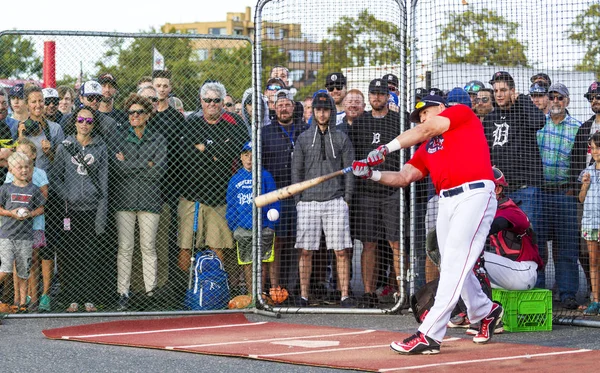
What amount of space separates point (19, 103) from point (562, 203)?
6.15 m

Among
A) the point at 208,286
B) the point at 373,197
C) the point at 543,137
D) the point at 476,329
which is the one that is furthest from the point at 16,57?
the point at 543,137

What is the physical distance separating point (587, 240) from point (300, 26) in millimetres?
3925

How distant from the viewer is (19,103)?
415 inches

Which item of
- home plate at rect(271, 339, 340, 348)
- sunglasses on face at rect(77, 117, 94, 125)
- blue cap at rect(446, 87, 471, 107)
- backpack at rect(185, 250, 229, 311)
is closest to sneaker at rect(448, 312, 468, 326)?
home plate at rect(271, 339, 340, 348)

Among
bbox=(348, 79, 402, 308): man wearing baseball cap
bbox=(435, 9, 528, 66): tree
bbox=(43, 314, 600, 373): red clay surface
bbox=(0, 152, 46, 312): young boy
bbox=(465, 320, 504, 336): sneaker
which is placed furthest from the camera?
bbox=(435, 9, 528, 66): tree

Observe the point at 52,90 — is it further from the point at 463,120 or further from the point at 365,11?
the point at 463,120

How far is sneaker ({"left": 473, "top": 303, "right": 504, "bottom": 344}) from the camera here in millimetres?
7930

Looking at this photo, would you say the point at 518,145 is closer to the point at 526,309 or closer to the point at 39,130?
the point at 526,309

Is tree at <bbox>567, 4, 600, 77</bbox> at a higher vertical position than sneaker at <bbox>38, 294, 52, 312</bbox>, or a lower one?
higher

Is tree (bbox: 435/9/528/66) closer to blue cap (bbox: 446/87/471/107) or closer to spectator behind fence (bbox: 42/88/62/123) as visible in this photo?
blue cap (bbox: 446/87/471/107)

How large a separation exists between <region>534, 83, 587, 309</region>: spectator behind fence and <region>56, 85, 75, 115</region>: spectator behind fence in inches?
218

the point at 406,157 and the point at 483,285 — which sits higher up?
the point at 406,157

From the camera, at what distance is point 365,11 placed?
10547 mm

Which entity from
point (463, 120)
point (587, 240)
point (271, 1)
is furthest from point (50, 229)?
point (587, 240)
